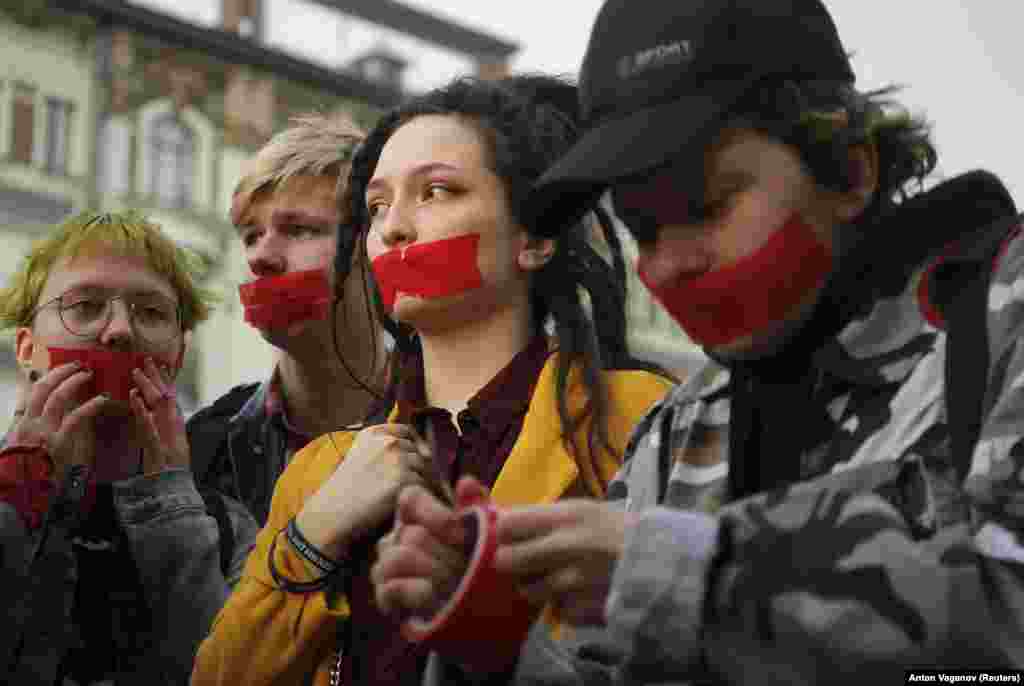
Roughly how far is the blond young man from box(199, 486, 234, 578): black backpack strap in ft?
0.60

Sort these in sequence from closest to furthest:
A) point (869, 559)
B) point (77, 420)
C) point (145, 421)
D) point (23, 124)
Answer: point (869, 559) < point (77, 420) < point (145, 421) < point (23, 124)

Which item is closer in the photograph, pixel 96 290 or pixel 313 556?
pixel 313 556

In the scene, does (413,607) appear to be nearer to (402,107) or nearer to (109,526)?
(402,107)

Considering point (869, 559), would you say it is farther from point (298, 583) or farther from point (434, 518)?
point (298, 583)

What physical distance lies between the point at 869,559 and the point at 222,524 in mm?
1987

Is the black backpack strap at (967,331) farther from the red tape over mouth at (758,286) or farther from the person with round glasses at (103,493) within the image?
the person with round glasses at (103,493)

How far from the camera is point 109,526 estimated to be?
9.44ft

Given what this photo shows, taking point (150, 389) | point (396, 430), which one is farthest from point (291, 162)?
point (396, 430)

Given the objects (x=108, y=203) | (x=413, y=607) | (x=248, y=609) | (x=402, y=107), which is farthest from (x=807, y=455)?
(x=108, y=203)

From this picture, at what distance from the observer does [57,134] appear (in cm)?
2241

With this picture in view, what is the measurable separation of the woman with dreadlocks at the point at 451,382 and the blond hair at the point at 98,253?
2.53ft

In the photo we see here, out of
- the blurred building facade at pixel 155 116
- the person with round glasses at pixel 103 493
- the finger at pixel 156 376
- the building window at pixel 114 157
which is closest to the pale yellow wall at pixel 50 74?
the blurred building facade at pixel 155 116

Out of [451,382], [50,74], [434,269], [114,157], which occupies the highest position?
[50,74]

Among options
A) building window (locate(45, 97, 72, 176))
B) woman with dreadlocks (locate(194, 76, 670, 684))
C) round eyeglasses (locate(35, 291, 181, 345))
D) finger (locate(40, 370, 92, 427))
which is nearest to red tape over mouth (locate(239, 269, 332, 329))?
round eyeglasses (locate(35, 291, 181, 345))
